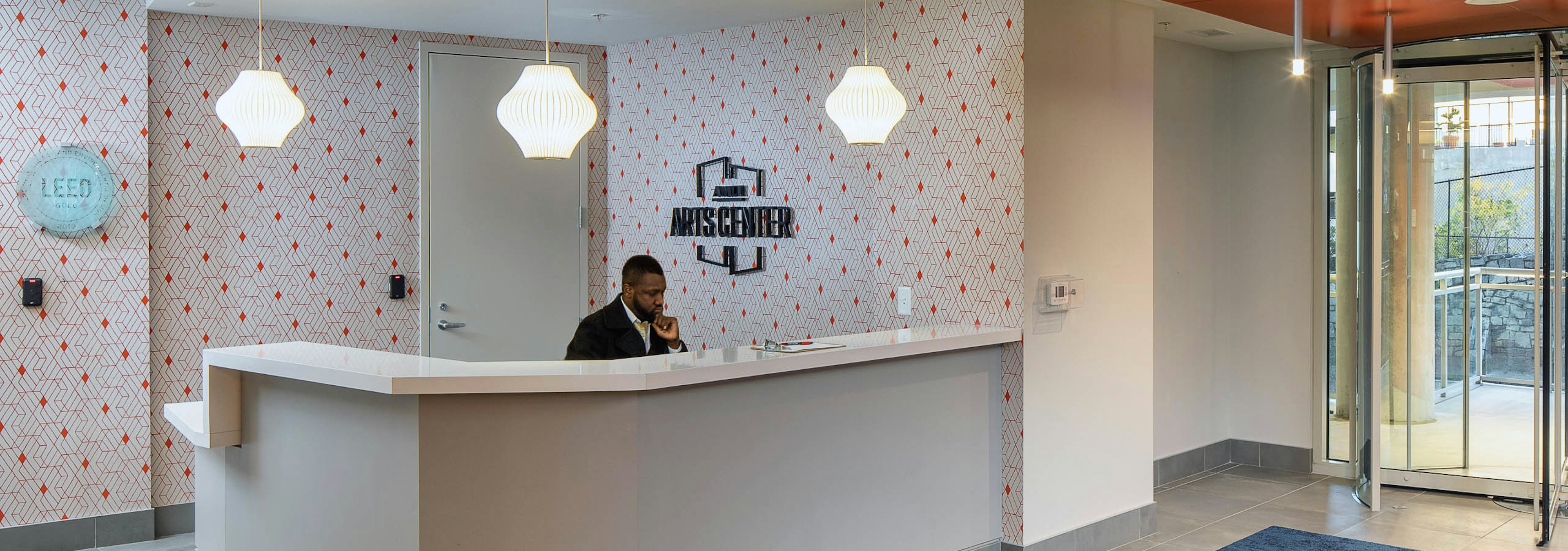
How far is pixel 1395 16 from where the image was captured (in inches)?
183

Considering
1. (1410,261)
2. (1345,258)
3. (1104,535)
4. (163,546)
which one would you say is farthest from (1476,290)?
(163,546)

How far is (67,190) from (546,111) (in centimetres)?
262

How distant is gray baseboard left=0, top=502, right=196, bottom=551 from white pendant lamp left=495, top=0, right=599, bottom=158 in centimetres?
258

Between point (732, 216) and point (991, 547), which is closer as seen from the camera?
point (991, 547)

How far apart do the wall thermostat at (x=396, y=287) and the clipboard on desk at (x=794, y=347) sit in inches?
98.3

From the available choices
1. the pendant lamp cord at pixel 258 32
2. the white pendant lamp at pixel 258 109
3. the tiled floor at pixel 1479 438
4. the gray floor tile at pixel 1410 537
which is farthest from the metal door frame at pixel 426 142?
the tiled floor at pixel 1479 438

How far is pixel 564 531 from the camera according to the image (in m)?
3.12

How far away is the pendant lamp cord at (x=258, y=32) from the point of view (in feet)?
15.6

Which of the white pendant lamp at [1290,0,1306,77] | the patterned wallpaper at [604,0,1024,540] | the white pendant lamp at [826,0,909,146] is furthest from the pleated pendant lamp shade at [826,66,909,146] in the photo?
the white pendant lamp at [1290,0,1306,77]

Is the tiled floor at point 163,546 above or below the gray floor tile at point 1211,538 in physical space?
below

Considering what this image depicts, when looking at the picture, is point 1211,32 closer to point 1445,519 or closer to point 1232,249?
point 1232,249

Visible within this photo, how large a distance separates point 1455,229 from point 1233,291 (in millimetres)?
1247

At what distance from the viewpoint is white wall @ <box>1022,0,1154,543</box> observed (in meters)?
4.24

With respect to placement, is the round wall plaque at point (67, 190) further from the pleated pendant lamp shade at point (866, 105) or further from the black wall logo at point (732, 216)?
the pleated pendant lamp shade at point (866, 105)
